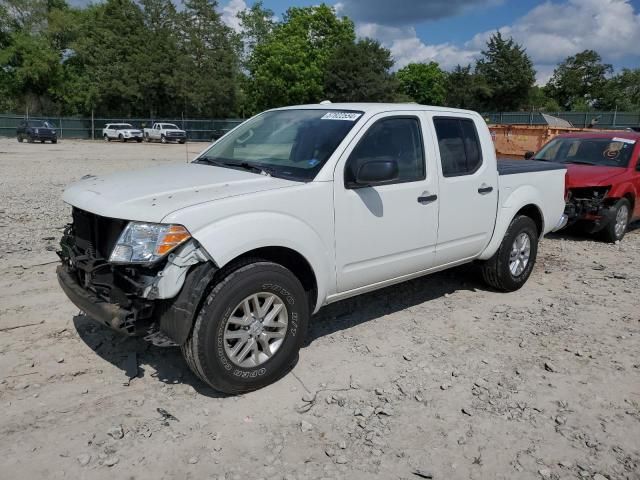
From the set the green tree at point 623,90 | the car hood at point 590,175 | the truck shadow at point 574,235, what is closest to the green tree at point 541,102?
the green tree at point 623,90

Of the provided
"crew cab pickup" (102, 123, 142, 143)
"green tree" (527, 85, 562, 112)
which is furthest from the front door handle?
"green tree" (527, 85, 562, 112)

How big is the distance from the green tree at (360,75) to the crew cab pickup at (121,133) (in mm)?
18730

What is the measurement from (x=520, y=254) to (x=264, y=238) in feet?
11.7

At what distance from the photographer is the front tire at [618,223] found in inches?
333

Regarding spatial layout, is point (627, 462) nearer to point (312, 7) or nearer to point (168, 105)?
point (168, 105)

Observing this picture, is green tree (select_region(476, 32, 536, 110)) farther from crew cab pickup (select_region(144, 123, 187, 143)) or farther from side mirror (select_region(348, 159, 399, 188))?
side mirror (select_region(348, 159, 399, 188))

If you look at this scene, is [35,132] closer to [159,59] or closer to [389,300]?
[159,59]

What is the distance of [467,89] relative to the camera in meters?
56.7

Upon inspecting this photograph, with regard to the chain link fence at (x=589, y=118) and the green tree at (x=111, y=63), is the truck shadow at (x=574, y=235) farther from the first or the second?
the green tree at (x=111, y=63)

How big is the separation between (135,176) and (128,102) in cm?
5482

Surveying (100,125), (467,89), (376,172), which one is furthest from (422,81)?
(376,172)

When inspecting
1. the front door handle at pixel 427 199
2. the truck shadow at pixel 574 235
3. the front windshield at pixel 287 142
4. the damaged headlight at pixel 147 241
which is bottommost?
the truck shadow at pixel 574 235

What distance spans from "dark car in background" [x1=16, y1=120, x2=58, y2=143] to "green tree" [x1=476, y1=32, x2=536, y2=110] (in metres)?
42.0

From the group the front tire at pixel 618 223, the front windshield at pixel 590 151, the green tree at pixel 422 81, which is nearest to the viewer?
the front tire at pixel 618 223
